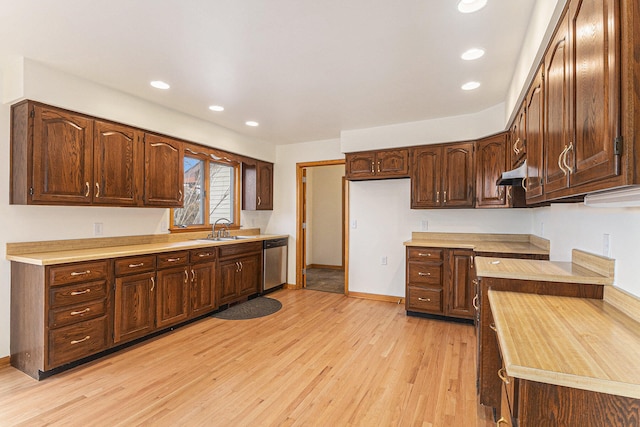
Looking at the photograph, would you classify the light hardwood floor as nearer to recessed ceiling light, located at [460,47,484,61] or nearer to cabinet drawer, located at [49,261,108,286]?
cabinet drawer, located at [49,261,108,286]

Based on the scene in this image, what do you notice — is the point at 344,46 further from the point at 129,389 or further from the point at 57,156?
the point at 129,389

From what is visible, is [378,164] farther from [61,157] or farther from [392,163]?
[61,157]

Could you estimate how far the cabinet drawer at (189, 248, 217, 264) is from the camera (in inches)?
145

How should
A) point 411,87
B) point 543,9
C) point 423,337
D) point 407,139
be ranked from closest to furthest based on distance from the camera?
point 543,9 < point 411,87 < point 423,337 < point 407,139

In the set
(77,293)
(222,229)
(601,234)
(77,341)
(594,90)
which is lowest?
(77,341)

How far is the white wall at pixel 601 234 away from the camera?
144 centimetres

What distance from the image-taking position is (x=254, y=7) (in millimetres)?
1893

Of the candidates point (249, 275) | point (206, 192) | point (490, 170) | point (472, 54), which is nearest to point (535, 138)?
point (472, 54)

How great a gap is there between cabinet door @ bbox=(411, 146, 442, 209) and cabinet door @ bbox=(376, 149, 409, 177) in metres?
0.11

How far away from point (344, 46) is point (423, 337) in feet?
9.39

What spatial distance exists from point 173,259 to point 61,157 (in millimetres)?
1353

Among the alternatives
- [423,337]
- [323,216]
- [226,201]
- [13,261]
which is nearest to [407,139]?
[423,337]

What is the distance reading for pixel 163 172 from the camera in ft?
11.9

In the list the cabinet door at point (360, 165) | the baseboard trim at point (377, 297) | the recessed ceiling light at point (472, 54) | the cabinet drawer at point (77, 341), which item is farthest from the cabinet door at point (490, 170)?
the cabinet drawer at point (77, 341)
